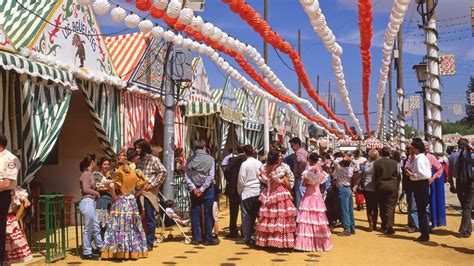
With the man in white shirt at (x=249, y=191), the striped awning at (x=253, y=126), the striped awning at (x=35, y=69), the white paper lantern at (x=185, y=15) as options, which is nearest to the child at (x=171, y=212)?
the man in white shirt at (x=249, y=191)

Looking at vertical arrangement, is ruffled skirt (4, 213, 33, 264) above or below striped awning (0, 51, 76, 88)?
below

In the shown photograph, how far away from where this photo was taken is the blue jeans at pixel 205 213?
30.4 feet

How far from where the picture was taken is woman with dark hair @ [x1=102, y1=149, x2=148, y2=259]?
789cm

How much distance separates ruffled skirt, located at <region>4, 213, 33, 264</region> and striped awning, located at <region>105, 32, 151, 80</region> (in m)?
5.27

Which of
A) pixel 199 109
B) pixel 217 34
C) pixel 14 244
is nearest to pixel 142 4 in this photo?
pixel 217 34

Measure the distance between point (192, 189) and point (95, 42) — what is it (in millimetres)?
4008

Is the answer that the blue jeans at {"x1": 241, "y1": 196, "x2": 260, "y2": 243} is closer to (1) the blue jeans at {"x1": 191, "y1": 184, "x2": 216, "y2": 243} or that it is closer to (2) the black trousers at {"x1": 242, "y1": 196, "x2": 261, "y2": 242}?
(2) the black trousers at {"x1": 242, "y1": 196, "x2": 261, "y2": 242}

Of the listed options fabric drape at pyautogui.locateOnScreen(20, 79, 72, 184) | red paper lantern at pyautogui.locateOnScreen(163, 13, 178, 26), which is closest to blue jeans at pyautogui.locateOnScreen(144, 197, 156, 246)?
fabric drape at pyautogui.locateOnScreen(20, 79, 72, 184)

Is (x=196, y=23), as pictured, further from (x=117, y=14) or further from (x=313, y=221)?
(x=313, y=221)

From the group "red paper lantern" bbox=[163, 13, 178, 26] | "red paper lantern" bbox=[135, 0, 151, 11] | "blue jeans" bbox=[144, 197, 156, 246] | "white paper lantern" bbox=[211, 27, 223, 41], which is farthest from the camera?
"blue jeans" bbox=[144, 197, 156, 246]

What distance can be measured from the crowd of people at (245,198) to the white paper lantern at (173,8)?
236 cm

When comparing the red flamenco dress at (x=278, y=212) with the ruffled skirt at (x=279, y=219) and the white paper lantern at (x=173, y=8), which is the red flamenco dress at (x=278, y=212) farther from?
the white paper lantern at (x=173, y=8)

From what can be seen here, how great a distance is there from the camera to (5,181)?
244 inches

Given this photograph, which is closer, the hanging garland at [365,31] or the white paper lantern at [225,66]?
the hanging garland at [365,31]
